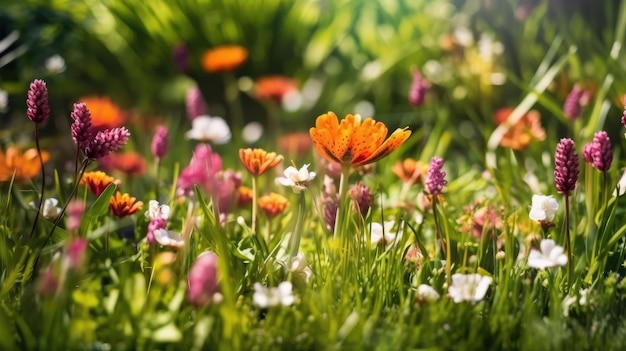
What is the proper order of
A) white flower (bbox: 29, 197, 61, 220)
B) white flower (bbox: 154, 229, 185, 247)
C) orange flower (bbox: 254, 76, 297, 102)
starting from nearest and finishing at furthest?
white flower (bbox: 154, 229, 185, 247)
white flower (bbox: 29, 197, 61, 220)
orange flower (bbox: 254, 76, 297, 102)

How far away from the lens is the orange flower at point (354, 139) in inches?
64.9

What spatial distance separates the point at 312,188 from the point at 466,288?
91 centimetres

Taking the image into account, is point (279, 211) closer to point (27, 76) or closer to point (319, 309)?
point (319, 309)

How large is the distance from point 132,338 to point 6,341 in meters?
0.19

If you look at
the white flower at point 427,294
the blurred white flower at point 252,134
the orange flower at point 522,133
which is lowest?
the white flower at point 427,294

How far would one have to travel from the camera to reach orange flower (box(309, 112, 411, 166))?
64.9 inches

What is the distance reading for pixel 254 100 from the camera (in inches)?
171

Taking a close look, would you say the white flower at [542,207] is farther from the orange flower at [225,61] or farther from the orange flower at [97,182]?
the orange flower at [225,61]

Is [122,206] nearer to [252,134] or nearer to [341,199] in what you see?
[341,199]

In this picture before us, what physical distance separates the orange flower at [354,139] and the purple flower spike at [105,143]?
14.5 inches

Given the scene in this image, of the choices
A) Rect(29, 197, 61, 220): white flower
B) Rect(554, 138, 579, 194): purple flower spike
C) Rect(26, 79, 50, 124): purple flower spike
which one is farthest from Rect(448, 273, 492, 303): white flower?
Rect(29, 197, 61, 220): white flower

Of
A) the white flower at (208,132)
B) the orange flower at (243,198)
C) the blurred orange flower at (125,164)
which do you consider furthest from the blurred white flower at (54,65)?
the orange flower at (243,198)

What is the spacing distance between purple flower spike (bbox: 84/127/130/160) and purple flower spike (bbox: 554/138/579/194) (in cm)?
83

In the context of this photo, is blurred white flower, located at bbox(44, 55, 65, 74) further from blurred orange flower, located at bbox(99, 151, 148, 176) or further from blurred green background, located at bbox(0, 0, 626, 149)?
blurred orange flower, located at bbox(99, 151, 148, 176)
